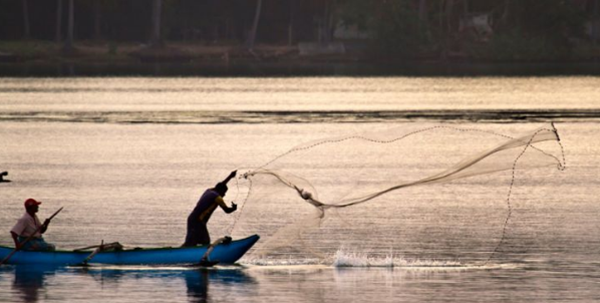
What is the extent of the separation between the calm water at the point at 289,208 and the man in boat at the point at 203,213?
0.69 metres

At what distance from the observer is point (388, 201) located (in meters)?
46.4

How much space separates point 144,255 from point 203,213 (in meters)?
1.59

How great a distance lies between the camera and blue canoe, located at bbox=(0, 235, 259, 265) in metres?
32.2

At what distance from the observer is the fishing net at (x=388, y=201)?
3180 cm

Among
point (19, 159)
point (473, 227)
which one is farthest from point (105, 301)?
point (19, 159)

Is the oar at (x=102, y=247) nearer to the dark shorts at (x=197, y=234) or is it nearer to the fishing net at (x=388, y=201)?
the dark shorts at (x=197, y=234)
